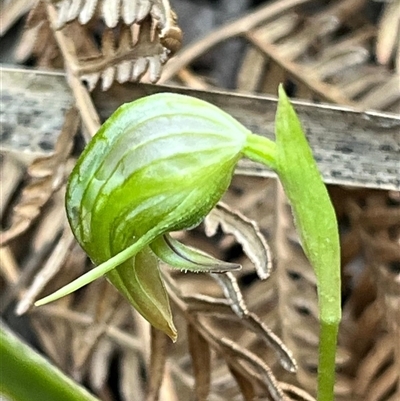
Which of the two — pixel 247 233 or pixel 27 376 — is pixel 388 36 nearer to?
pixel 247 233

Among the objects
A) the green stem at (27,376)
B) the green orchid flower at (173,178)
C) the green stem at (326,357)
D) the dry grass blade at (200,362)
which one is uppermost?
the green orchid flower at (173,178)

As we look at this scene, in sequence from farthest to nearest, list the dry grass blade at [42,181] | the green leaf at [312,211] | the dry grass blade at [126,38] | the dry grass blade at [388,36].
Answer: the dry grass blade at [388,36]
the dry grass blade at [42,181]
the dry grass blade at [126,38]
the green leaf at [312,211]

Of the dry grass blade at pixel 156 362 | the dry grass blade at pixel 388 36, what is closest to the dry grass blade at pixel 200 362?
the dry grass blade at pixel 156 362

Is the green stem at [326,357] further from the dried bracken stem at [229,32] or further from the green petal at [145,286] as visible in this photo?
the dried bracken stem at [229,32]

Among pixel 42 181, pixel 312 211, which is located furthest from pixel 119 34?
pixel 312 211

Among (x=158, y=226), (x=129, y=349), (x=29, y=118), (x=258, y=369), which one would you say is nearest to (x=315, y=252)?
(x=158, y=226)

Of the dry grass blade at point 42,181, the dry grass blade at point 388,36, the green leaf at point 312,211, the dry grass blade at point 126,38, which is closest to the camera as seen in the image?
the green leaf at point 312,211

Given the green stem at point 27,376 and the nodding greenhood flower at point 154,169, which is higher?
the nodding greenhood flower at point 154,169

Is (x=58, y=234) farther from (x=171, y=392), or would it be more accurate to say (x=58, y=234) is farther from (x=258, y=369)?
(x=258, y=369)
